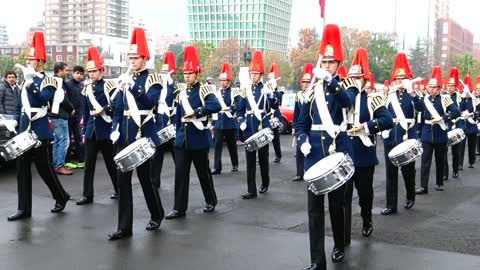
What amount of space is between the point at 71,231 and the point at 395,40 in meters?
91.1

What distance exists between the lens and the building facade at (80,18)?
19038 centimetres

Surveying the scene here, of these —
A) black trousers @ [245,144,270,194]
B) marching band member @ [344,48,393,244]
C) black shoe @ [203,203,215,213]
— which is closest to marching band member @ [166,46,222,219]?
black shoe @ [203,203,215,213]

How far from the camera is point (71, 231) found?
290 inches

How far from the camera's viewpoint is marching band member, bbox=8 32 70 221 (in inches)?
314

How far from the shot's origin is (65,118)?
12.1 meters

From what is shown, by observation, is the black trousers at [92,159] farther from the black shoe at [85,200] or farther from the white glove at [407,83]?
the white glove at [407,83]

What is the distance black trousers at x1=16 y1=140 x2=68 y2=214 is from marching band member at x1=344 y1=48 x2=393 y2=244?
12.9ft

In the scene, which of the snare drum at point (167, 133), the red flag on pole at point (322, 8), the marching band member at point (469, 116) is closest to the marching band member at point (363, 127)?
the snare drum at point (167, 133)

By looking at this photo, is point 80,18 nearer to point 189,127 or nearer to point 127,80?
point 189,127

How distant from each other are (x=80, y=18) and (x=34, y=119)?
7657 inches

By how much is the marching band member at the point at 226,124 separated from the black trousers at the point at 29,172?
15.6ft

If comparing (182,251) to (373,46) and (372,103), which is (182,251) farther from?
(373,46)

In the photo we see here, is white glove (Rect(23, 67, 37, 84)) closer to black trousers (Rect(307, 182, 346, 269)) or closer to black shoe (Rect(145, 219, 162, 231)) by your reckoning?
black shoe (Rect(145, 219, 162, 231))

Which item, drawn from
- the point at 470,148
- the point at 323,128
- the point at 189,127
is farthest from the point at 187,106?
the point at 470,148
